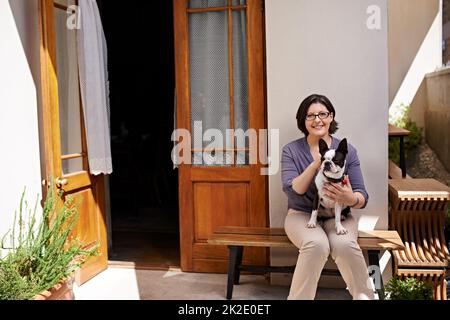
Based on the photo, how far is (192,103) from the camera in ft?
13.2

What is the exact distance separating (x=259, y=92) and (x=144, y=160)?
11.9ft

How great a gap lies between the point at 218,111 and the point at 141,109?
485cm

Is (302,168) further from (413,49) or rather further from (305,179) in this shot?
(413,49)

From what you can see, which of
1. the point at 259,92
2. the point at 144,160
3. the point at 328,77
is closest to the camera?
the point at 328,77

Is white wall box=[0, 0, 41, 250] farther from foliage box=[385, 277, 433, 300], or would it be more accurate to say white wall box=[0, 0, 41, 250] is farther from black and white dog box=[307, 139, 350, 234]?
foliage box=[385, 277, 433, 300]

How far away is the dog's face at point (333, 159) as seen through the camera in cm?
287

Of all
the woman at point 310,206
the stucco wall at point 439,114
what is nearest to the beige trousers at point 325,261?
the woman at point 310,206

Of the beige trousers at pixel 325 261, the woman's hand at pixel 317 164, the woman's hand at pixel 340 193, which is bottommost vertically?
the beige trousers at pixel 325 261

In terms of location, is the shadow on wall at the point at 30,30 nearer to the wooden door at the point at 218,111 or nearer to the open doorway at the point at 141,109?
the wooden door at the point at 218,111

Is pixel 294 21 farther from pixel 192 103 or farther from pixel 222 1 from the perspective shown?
pixel 192 103

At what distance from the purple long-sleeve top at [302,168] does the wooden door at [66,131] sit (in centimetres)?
147

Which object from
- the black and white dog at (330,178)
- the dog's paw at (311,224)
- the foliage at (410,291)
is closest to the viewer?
the foliage at (410,291)

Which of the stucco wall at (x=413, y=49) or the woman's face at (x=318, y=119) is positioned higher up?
the stucco wall at (x=413, y=49)
